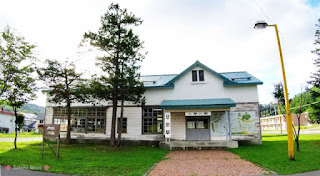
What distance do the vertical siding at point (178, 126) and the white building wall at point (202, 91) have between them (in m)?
1.63

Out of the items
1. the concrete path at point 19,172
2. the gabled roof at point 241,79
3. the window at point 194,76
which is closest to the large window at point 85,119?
the window at point 194,76

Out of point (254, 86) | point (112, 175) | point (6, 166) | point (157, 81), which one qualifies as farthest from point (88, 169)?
point (254, 86)

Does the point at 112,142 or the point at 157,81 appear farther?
the point at 157,81

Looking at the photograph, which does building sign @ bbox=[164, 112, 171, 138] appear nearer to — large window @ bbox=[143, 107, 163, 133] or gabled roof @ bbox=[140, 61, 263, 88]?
large window @ bbox=[143, 107, 163, 133]

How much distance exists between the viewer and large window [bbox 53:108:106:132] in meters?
17.9

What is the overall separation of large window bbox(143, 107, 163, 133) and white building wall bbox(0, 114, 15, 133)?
44376 millimetres

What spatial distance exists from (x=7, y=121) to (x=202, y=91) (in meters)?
50.2

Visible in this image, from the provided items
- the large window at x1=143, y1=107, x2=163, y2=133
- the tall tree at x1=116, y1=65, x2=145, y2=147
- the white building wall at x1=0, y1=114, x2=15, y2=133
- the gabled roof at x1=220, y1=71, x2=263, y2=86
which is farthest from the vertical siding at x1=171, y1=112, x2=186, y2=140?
the white building wall at x1=0, y1=114, x2=15, y2=133

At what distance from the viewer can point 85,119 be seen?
717 inches

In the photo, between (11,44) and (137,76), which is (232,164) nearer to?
(137,76)

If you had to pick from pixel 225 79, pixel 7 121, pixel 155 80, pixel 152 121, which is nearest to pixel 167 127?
pixel 152 121

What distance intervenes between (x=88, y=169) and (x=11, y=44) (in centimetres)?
1063

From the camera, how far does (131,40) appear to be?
13.6 meters

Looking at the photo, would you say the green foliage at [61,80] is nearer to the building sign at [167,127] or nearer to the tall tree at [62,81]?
the tall tree at [62,81]
